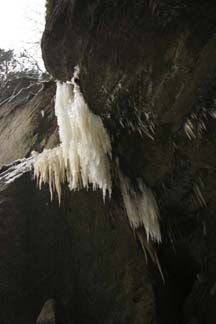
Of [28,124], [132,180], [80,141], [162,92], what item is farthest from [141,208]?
[28,124]

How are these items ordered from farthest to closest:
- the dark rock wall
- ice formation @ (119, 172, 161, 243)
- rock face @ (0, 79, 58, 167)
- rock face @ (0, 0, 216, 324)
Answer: rock face @ (0, 79, 58, 167), ice formation @ (119, 172, 161, 243), rock face @ (0, 0, 216, 324), the dark rock wall

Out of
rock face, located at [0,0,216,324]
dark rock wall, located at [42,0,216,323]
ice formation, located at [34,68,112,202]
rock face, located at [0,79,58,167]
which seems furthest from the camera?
rock face, located at [0,79,58,167]

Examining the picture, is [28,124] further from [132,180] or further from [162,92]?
[162,92]

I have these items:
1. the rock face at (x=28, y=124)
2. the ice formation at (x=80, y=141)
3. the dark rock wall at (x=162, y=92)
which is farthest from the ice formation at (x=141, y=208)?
the rock face at (x=28, y=124)

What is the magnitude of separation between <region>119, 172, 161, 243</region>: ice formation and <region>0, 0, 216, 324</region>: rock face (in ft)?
0.64

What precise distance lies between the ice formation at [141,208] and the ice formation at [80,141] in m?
0.36

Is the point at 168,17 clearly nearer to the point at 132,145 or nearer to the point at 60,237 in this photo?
the point at 132,145

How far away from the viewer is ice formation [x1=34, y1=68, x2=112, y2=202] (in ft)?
15.8

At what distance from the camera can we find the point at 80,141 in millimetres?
4852

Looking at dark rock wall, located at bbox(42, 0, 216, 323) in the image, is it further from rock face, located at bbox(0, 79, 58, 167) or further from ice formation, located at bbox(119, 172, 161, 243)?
rock face, located at bbox(0, 79, 58, 167)

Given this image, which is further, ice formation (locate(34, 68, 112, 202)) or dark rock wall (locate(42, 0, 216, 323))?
ice formation (locate(34, 68, 112, 202))

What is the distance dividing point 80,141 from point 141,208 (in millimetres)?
1469

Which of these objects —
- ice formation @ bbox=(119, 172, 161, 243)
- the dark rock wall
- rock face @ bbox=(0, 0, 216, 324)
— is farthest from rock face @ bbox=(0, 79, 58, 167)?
the dark rock wall

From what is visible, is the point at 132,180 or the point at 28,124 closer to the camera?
the point at 132,180
